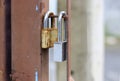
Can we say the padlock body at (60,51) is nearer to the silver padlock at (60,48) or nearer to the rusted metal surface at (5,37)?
the silver padlock at (60,48)

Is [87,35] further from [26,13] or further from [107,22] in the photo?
[107,22]

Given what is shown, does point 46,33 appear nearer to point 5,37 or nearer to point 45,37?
point 45,37

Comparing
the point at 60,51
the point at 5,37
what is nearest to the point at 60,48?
the point at 60,51

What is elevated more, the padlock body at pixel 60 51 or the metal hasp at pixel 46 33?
the metal hasp at pixel 46 33

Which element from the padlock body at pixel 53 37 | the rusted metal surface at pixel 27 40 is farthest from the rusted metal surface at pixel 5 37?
the padlock body at pixel 53 37

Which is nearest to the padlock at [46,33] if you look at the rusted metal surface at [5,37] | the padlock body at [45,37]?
the padlock body at [45,37]

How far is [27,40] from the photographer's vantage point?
0.89 m

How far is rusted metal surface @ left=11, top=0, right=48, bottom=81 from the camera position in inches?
34.7

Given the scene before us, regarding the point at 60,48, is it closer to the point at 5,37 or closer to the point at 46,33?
the point at 46,33

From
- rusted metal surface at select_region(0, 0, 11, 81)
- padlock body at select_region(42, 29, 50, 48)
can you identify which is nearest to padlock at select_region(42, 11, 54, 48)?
padlock body at select_region(42, 29, 50, 48)

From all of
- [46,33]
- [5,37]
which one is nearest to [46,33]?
[46,33]

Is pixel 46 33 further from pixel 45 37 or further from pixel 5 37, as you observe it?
pixel 5 37

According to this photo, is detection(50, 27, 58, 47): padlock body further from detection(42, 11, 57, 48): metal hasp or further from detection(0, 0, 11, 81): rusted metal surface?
detection(0, 0, 11, 81): rusted metal surface

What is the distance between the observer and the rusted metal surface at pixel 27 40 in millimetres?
880
